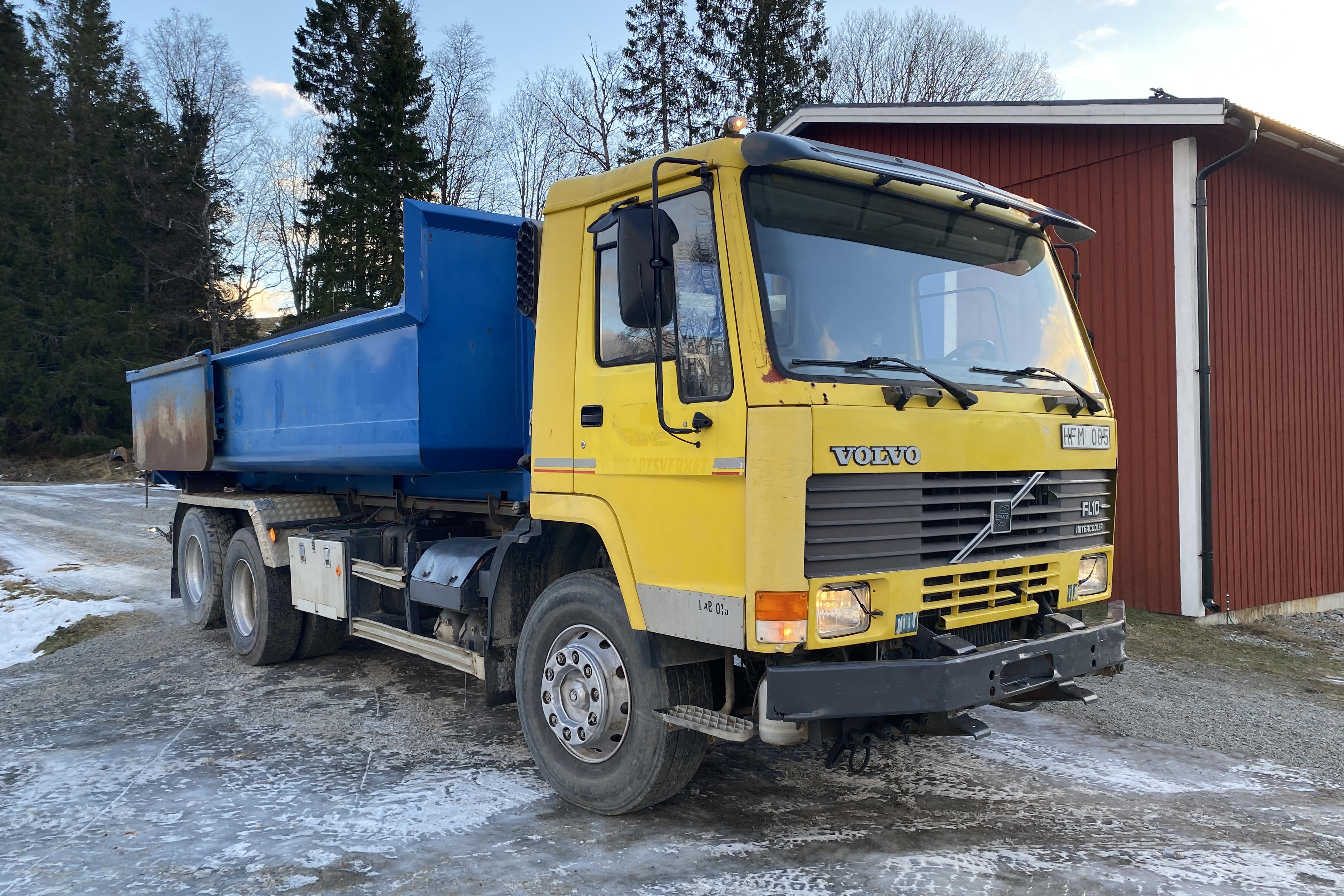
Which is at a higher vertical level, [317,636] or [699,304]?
[699,304]

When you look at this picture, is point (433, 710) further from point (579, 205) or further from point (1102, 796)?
point (1102, 796)

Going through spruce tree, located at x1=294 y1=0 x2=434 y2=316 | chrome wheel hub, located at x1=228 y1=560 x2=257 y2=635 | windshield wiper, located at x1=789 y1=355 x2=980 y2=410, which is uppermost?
spruce tree, located at x1=294 y1=0 x2=434 y2=316

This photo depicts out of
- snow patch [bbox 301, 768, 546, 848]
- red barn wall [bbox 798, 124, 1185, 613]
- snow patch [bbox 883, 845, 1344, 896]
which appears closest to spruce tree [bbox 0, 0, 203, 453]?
red barn wall [bbox 798, 124, 1185, 613]

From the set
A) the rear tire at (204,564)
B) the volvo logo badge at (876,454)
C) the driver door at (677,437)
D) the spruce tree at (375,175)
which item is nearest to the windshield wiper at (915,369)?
the volvo logo badge at (876,454)

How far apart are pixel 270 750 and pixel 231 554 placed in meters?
3.13

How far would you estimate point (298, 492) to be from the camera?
26.0ft

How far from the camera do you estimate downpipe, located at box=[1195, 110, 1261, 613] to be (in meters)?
8.72

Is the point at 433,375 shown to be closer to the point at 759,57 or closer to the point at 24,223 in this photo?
the point at 759,57

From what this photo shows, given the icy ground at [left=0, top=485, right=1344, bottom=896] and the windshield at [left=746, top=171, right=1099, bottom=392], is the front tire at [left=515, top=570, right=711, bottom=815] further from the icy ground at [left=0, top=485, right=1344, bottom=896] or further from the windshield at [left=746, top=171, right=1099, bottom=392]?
the windshield at [left=746, top=171, right=1099, bottom=392]

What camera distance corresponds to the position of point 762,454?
3.39 m

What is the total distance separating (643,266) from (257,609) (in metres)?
5.18

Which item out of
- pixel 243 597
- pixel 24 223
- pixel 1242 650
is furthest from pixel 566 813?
pixel 24 223

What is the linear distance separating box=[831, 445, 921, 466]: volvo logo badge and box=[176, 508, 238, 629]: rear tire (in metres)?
6.47

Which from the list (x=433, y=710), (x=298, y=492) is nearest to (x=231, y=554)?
(x=298, y=492)
